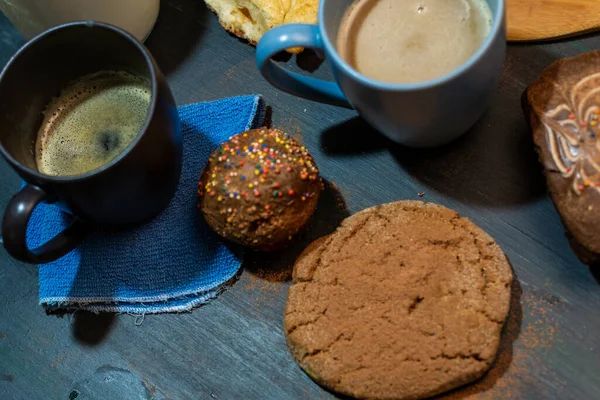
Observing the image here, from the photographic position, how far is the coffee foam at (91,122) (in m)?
1.01

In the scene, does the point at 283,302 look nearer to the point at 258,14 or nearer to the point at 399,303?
the point at 399,303

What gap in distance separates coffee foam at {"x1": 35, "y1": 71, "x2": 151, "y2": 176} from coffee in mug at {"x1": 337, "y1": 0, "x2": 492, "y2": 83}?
353 mm

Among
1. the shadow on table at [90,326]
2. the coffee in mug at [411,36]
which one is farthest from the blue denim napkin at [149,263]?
the coffee in mug at [411,36]

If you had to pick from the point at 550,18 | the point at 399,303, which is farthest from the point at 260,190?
the point at 550,18

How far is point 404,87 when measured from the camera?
850 mm

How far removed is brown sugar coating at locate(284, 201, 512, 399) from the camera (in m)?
0.93

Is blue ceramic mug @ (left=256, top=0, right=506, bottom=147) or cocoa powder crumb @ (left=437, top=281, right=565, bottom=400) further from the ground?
blue ceramic mug @ (left=256, top=0, right=506, bottom=147)

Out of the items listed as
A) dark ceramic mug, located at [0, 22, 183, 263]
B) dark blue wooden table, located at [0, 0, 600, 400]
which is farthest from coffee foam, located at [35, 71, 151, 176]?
dark blue wooden table, located at [0, 0, 600, 400]

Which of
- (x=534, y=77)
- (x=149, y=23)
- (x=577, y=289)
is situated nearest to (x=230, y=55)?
(x=149, y=23)

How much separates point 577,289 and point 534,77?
0.38 metres

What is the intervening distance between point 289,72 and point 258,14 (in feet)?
0.64

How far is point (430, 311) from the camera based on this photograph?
3.14ft

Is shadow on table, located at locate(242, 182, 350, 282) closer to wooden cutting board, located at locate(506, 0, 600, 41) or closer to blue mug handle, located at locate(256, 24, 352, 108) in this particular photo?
blue mug handle, located at locate(256, 24, 352, 108)

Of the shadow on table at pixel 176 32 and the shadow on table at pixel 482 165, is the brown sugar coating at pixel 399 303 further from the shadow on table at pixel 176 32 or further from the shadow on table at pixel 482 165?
the shadow on table at pixel 176 32
